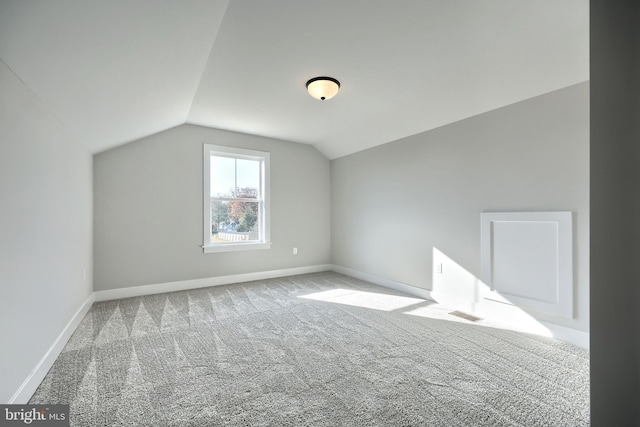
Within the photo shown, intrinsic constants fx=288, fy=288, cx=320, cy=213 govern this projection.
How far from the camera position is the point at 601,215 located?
1.09m

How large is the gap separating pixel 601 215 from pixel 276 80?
267cm

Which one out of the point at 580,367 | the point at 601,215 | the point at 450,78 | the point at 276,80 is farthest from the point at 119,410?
the point at 450,78

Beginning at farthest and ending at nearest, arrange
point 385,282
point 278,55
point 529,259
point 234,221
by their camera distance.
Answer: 1. point 234,221
2. point 385,282
3. point 529,259
4. point 278,55

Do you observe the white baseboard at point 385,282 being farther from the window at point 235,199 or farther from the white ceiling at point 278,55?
the white ceiling at point 278,55

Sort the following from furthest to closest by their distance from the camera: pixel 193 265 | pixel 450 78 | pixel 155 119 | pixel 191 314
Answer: pixel 193 265
pixel 155 119
pixel 191 314
pixel 450 78

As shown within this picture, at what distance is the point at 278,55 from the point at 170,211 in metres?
2.71

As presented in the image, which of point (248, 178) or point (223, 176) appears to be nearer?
point (223, 176)

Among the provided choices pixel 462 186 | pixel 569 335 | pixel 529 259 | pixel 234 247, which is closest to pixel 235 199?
pixel 234 247

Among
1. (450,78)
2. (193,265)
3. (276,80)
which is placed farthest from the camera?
(193,265)

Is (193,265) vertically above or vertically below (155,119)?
below

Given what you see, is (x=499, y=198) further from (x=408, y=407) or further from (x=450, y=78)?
(x=408, y=407)

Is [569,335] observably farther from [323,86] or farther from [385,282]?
[323,86]

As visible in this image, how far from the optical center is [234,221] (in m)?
4.59

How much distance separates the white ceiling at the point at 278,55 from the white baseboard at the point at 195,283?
72.0 inches
